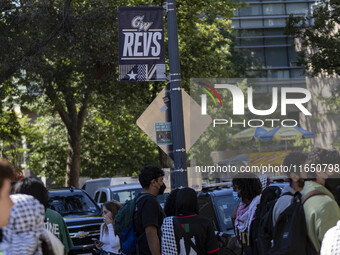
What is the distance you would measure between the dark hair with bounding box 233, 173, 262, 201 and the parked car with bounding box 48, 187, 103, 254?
5862 mm

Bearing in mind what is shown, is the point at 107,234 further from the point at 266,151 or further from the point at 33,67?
the point at 33,67

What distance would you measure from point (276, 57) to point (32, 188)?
77.2m

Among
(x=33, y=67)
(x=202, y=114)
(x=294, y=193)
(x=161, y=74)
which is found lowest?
(x=294, y=193)

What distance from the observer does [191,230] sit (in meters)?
5.83

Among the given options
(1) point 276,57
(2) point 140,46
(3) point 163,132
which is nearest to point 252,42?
(1) point 276,57

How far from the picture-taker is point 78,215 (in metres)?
14.0

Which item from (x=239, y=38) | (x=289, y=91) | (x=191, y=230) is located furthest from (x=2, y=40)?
(x=239, y=38)

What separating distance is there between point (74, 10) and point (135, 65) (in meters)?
10.6

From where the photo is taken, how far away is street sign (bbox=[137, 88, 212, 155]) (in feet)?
29.3

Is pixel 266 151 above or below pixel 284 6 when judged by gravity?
below

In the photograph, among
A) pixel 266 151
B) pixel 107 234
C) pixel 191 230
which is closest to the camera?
pixel 191 230

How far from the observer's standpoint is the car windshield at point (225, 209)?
9.77 meters

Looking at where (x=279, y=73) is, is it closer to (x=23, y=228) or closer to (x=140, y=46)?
(x=140, y=46)

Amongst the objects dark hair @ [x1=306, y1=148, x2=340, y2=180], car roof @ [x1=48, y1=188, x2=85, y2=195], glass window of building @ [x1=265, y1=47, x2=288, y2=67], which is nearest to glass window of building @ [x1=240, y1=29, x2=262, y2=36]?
glass window of building @ [x1=265, y1=47, x2=288, y2=67]
